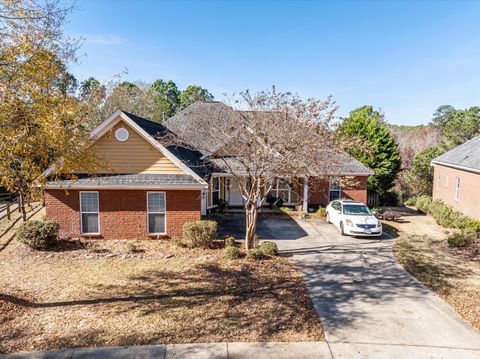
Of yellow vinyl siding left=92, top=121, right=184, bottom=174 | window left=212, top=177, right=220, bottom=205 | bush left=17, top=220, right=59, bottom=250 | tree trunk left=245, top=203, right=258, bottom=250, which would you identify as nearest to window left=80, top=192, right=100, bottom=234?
yellow vinyl siding left=92, top=121, right=184, bottom=174

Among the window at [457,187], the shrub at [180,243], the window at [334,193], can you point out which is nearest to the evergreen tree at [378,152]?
the window at [334,193]

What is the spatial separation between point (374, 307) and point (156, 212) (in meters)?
10.0

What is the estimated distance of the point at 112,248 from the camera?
14.0 meters

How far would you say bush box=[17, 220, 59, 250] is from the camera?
43.5 feet

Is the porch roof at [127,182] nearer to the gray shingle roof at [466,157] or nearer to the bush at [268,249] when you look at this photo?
the bush at [268,249]

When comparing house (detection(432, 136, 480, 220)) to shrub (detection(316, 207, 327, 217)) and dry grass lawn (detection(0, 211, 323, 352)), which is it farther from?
dry grass lawn (detection(0, 211, 323, 352))

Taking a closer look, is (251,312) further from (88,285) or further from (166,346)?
(88,285)

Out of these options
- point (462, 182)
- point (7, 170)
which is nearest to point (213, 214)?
point (7, 170)

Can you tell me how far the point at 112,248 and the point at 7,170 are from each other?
23.2 ft

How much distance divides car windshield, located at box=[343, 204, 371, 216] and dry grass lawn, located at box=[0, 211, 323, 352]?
20.3 feet

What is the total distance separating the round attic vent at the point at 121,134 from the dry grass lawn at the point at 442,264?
42.3 ft

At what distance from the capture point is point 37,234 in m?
13.3

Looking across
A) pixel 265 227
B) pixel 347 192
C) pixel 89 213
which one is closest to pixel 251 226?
pixel 265 227

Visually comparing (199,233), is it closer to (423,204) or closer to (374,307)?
(374,307)
